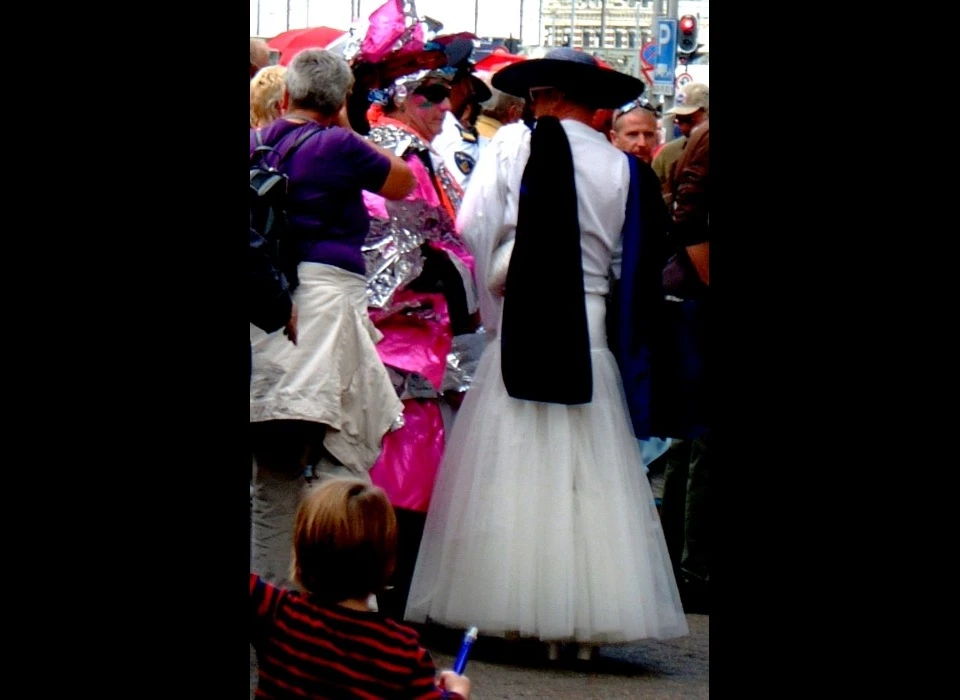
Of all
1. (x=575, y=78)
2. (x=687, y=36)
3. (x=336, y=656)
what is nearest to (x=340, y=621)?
→ (x=336, y=656)

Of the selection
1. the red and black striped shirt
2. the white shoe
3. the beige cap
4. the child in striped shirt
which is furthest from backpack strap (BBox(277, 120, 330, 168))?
the beige cap

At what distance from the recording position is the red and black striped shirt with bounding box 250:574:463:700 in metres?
3.29

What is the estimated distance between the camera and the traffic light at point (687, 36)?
2688cm

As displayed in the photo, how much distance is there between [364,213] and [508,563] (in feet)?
4.06

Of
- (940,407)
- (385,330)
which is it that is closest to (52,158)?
(940,407)

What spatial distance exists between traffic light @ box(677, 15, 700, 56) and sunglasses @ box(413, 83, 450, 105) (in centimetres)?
2067

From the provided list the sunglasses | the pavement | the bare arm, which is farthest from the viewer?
the sunglasses

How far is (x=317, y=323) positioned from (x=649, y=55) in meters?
21.3

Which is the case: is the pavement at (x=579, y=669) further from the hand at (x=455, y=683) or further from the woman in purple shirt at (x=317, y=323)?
the hand at (x=455, y=683)

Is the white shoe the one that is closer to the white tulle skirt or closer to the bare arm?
the white tulle skirt

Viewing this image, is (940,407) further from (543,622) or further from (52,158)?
(543,622)

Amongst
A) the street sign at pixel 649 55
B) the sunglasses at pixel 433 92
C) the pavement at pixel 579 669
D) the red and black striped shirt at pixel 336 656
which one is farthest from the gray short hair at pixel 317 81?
the street sign at pixel 649 55

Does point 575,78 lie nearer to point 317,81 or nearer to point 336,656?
point 317,81

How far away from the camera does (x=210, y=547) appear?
2.98 metres
